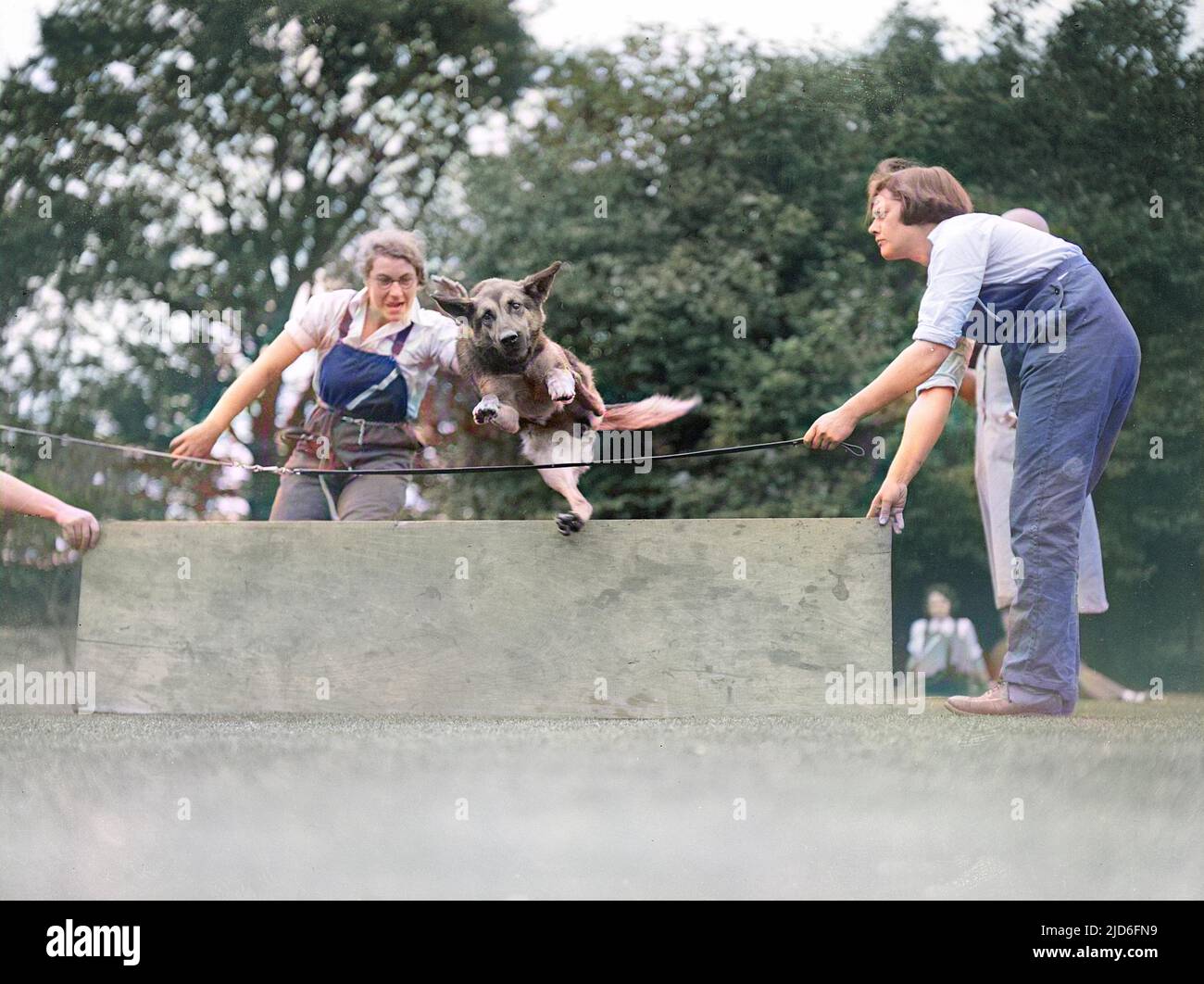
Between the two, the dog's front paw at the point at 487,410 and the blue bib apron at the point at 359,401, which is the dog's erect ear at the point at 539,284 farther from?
the blue bib apron at the point at 359,401

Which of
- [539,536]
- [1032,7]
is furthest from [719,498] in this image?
[1032,7]

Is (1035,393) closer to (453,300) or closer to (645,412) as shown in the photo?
(645,412)

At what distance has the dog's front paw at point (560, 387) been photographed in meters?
5.45

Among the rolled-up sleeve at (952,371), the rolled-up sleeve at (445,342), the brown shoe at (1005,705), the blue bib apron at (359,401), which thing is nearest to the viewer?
the brown shoe at (1005,705)

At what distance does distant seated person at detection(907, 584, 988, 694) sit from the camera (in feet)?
22.4

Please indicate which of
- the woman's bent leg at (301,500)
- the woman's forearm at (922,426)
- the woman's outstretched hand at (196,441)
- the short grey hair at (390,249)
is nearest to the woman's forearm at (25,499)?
the woman's outstretched hand at (196,441)

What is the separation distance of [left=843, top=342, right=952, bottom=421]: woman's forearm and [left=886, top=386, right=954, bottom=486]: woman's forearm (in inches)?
3.7

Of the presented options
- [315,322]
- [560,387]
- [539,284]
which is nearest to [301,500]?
[315,322]

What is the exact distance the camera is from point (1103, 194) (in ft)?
22.3

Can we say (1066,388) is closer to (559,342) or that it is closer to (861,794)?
(861,794)

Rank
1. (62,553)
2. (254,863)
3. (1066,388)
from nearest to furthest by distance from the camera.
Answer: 1. (254,863)
2. (1066,388)
3. (62,553)

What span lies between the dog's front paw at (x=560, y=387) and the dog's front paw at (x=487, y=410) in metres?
0.22

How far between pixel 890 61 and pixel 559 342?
7.08ft

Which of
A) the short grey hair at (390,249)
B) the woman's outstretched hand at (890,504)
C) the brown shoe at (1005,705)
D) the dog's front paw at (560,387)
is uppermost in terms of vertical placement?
the short grey hair at (390,249)
